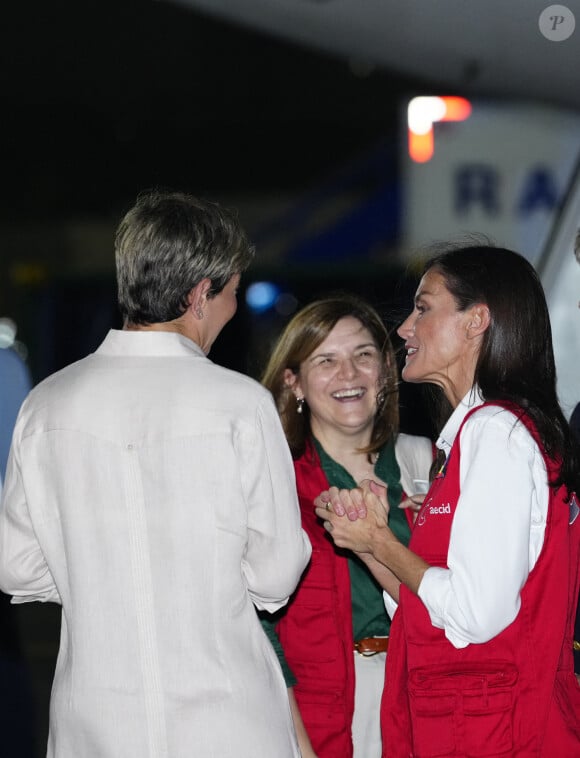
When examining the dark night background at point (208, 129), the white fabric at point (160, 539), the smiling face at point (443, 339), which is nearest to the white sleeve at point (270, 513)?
the white fabric at point (160, 539)

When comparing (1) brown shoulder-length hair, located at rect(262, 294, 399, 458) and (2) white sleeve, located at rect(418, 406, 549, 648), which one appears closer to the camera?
(2) white sleeve, located at rect(418, 406, 549, 648)

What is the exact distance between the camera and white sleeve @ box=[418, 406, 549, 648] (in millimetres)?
1527

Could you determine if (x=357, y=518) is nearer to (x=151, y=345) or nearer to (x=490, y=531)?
(x=490, y=531)

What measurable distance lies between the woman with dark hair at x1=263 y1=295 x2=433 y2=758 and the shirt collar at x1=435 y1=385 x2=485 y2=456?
539mm

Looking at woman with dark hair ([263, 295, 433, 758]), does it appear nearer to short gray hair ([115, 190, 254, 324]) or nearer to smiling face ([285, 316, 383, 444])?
smiling face ([285, 316, 383, 444])

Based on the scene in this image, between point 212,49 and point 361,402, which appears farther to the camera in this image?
point 212,49

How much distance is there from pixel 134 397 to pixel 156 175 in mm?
5024

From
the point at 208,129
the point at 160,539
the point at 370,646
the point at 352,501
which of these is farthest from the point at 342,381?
the point at 208,129

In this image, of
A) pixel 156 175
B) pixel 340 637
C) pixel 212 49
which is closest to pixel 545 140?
pixel 212 49

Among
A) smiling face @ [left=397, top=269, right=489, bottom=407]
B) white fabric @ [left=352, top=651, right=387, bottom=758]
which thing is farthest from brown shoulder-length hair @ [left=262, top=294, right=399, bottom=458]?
smiling face @ [left=397, top=269, right=489, bottom=407]

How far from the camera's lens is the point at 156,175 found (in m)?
6.42

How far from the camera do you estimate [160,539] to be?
1.60m

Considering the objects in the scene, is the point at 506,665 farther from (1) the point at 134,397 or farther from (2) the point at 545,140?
(2) the point at 545,140

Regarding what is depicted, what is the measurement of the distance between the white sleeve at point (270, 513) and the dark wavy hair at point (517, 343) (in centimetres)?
36
